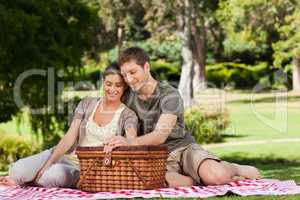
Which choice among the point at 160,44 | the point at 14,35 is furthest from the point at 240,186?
the point at 160,44

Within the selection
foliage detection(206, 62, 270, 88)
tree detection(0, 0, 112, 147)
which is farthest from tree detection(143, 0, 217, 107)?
tree detection(0, 0, 112, 147)

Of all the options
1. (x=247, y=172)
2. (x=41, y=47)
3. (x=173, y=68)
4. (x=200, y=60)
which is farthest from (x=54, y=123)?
(x=173, y=68)

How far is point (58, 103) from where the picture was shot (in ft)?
52.2

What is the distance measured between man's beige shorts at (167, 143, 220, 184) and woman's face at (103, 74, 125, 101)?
0.73 metres

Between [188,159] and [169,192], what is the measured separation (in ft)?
2.20

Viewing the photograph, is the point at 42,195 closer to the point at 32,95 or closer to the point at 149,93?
the point at 149,93

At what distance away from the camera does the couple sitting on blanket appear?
6.21 metres

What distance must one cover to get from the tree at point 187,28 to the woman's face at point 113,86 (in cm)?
1774

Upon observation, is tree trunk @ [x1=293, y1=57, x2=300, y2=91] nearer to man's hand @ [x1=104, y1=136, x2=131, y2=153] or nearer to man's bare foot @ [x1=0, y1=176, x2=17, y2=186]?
man's bare foot @ [x1=0, y1=176, x2=17, y2=186]

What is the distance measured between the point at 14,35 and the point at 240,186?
8.28 m

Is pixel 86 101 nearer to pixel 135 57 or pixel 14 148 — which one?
pixel 135 57

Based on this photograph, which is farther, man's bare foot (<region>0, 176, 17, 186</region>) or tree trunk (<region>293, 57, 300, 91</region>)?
tree trunk (<region>293, 57, 300, 91</region>)

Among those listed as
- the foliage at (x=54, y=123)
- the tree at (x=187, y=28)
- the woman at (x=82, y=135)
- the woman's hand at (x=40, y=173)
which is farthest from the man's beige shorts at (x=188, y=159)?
the tree at (x=187, y=28)

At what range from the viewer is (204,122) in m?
19.2
